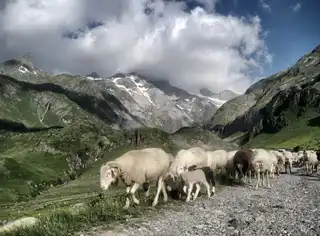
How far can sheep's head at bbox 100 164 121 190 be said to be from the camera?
82.6ft

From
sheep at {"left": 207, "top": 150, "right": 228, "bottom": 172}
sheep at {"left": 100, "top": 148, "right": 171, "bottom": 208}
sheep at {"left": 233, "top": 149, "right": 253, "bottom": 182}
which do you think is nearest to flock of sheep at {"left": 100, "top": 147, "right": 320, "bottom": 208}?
sheep at {"left": 100, "top": 148, "right": 171, "bottom": 208}

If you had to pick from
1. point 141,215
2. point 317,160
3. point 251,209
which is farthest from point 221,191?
point 317,160

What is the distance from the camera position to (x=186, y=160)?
113 ft

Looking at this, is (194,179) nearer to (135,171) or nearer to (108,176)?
(135,171)

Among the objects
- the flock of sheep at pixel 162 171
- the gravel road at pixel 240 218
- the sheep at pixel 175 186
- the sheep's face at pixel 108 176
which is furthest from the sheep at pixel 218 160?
the sheep's face at pixel 108 176

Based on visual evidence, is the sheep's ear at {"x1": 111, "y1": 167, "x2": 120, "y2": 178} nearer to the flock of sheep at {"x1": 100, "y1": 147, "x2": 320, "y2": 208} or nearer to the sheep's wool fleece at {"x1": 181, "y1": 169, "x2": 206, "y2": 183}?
the flock of sheep at {"x1": 100, "y1": 147, "x2": 320, "y2": 208}

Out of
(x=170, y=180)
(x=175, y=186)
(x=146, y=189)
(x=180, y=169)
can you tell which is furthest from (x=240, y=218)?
(x=180, y=169)

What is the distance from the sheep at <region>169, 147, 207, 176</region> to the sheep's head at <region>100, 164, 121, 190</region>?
6.36 metres

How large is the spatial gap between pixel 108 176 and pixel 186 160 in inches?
419

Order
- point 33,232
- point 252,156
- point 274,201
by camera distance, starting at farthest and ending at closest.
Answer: point 252,156
point 274,201
point 33,232

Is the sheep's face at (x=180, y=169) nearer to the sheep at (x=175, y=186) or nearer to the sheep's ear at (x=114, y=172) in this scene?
the sheep at (x=175, y=186)

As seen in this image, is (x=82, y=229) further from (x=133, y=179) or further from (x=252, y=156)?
(x=252, y=156)

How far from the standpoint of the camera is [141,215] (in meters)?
24.6

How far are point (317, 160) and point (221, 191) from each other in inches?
1218
